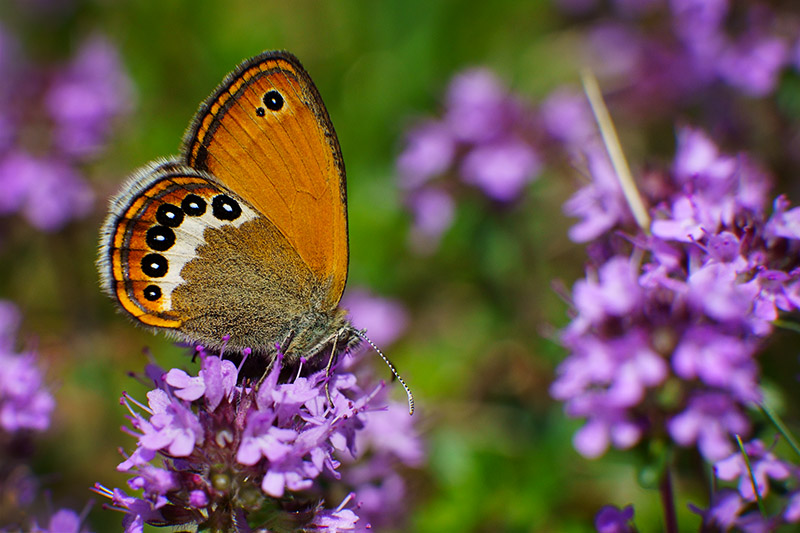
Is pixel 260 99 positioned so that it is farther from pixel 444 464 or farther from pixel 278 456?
pixel 444 464

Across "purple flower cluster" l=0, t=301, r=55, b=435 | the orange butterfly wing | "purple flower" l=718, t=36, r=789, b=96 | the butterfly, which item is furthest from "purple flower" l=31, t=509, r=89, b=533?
"purple flower" l=718, t=36, r=789, b=96

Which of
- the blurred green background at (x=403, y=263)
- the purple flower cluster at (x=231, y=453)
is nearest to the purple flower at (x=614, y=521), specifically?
the blurred green background at (x=403, y=263)

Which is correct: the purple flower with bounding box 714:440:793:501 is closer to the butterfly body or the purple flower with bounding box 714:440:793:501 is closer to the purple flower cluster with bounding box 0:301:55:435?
the butterfly body

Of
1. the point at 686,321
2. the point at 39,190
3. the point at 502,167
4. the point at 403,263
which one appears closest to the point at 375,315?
the point at 403,263

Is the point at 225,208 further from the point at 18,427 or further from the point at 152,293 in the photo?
the point at 18,427

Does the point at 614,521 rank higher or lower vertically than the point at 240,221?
lower

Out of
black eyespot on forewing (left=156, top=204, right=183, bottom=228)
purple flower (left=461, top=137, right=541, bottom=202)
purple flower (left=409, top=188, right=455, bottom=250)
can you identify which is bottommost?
black eyespot on forewing (left=156, top=204, right=183, bottom=228)

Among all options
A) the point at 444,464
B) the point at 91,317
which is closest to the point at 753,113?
the point at 444,464
